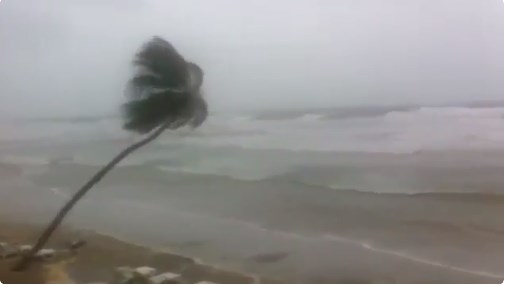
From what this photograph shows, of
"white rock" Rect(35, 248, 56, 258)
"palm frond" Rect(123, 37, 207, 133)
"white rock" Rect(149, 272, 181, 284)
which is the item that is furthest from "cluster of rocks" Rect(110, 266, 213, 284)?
"palm frond" Rect(123, 37, 207, 133)

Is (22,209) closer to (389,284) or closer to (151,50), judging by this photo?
(151,50)

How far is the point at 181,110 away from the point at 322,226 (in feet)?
0.97

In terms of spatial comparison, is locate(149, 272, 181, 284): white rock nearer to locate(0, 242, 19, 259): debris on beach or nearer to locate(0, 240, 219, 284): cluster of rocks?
locate(0, 240, 219, 284): cluster of rocks

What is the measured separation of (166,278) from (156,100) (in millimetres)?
290

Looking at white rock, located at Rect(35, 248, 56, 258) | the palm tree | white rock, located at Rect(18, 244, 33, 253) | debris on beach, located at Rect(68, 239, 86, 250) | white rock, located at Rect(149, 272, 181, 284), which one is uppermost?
the palm tree

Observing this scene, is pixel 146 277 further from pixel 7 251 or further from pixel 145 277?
pixel 7 251

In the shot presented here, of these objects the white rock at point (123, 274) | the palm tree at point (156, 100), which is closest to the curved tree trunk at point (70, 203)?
the palm tree at point (156, 100)

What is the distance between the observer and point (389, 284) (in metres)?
0.97

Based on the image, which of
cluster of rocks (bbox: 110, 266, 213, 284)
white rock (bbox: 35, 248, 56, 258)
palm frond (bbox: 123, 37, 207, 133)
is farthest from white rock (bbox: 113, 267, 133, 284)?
palm frond (bbox: 123, 37, 207, 133)

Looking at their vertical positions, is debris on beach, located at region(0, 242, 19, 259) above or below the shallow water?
below

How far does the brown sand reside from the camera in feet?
3.34

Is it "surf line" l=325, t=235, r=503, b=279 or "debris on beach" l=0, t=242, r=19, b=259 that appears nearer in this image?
"surf line" l=325, t=235, r=503, b=279

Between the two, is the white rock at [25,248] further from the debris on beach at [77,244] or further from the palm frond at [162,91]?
the palm frond at [162,91]

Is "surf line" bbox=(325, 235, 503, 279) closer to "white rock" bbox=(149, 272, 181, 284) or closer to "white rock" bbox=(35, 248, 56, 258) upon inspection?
"white rock" bbox=(149, 272, 181, 284)
